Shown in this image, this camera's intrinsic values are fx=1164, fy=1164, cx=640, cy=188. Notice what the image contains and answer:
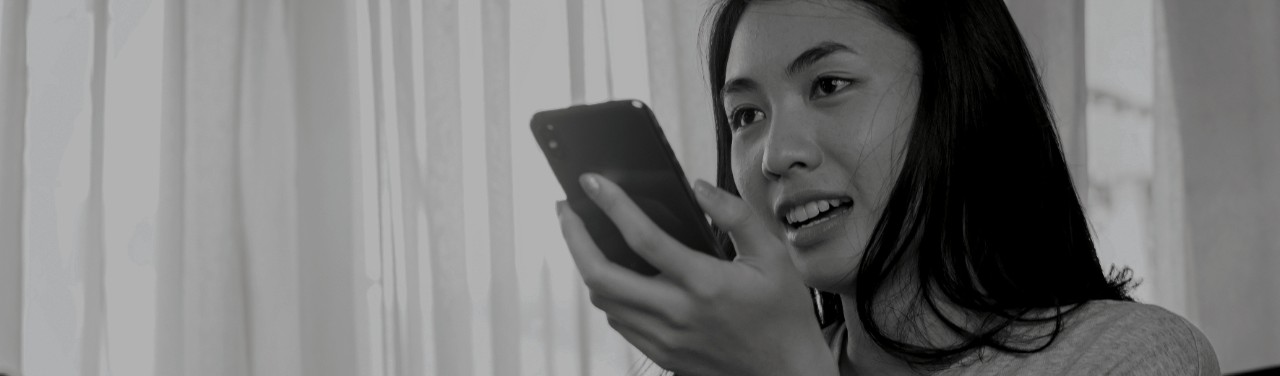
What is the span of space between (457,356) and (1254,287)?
2062 millimetres

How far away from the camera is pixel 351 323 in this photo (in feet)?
7.13

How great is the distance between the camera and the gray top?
34.6 inches

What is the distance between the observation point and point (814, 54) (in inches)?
39.1

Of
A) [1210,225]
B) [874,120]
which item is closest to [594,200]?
[874,120]

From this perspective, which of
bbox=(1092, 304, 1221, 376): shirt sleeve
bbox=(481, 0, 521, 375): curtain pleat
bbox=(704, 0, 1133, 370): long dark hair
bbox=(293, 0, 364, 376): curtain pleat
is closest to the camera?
bbox=(1092, 304, 1221, 376): shirt sleeve

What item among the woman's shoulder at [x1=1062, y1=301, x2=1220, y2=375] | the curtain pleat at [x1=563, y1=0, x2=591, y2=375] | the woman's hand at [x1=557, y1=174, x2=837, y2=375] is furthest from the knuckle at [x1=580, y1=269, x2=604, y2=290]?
the curtain pleat at [x1=563, y1=0, x2=591, y2=375]

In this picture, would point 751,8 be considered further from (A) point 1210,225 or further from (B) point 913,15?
(A) point 1210,225

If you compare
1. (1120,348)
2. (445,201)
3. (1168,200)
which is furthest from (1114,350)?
(1168,200)

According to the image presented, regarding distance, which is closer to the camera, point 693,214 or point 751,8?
point 693,214

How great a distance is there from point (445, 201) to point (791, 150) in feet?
4.44

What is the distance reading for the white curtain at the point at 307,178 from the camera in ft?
6.42

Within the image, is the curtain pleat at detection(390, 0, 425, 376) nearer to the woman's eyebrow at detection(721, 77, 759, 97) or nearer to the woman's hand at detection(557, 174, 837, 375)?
the woman's eyebrow at detection(721, 77, 759, 97)

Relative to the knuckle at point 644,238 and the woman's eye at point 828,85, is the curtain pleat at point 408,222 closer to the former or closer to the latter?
the woman's eye at point 828,85

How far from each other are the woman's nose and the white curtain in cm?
117
